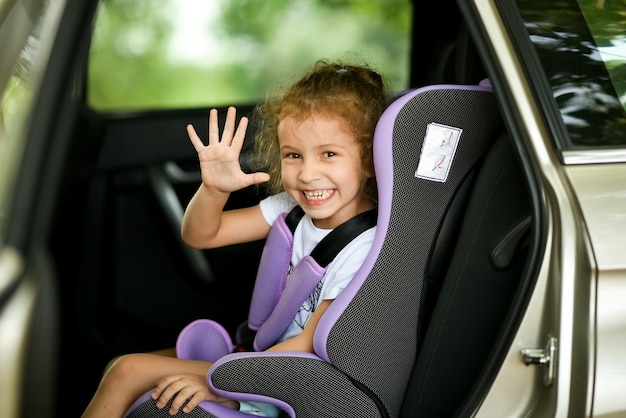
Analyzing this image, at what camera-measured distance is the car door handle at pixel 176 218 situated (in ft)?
11.3

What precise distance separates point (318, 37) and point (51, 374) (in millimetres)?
6152

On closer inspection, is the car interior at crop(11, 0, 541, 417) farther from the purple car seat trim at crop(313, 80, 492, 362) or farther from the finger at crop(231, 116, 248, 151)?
the finger at crop(231, 116, 248, 151)

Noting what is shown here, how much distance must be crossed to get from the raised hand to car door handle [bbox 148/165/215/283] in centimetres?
133

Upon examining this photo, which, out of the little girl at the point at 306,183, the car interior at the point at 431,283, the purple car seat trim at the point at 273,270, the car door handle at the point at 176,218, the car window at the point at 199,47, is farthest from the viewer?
the car window at the point at 199,47

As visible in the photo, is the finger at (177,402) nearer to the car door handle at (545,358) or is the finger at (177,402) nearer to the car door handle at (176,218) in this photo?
the car door handle at (545,358)

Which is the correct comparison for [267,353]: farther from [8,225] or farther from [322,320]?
[8,225]

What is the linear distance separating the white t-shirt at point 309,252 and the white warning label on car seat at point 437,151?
22 cm

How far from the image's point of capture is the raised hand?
2.06 m

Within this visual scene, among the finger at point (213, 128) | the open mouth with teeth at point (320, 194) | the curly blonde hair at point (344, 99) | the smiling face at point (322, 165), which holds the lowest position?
the open mouth with teeth at point (320, 194)

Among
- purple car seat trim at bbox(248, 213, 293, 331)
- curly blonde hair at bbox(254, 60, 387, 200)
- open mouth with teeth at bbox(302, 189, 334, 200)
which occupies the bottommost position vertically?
purple car seat trim at bbox(248, 213, 293, 331)

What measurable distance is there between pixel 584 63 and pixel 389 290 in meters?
0.62

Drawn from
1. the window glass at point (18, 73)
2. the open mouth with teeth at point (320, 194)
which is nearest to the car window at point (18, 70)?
the window glass at point (18, 73)

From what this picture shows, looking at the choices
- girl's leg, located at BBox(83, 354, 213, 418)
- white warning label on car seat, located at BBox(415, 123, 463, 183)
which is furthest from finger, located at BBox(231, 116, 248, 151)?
girl's leg, located at BBox(83, 354, 213, 418)

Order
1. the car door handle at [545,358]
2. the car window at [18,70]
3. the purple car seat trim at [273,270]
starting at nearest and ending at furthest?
the car window at [18,70] < the car door handle at [545,358] < the purple car seat trim at [273,270]
